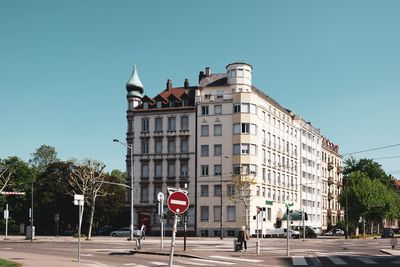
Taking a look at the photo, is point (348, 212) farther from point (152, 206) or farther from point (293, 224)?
point (152, 206)

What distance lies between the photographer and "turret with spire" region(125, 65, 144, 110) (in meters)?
83.1

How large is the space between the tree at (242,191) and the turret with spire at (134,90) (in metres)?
19.6

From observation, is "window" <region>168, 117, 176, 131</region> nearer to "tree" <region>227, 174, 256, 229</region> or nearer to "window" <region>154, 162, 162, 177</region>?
"window" <region>154, 162, 162, 177</region>

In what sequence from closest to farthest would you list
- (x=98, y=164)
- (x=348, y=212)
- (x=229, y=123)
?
1. (x=98, y=164)
2. (x=229, y=123)
3. (x=348, y=212)

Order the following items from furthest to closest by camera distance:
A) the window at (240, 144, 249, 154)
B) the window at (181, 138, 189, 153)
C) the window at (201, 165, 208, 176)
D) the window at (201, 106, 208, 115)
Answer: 1. the window at (181, 138, 189, 153)
2. the window at (201, 106, 208, 115)
3. the window at (201, 165, 208, 176)
4. the window at (240, 144, 249, 154)

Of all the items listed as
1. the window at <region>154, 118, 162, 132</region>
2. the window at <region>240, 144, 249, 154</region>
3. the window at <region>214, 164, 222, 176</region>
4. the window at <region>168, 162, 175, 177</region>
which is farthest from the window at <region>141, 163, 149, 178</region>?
the window at <region>240, 144, 249, 154</region>

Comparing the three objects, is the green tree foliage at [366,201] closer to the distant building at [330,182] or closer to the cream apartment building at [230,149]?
the cream apartment building at [230,149]

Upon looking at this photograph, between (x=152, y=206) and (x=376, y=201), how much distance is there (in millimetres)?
32645

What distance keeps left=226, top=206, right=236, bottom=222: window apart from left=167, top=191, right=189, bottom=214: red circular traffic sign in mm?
62361

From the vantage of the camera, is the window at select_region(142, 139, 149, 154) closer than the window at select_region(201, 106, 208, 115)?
No

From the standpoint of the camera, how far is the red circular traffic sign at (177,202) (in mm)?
14125

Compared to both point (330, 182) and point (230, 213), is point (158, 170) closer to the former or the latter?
point (230, 213)

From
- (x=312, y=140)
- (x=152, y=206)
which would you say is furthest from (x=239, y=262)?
(x=312, y=140)

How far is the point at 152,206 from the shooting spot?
259ft
